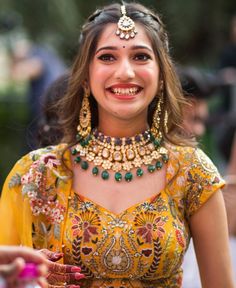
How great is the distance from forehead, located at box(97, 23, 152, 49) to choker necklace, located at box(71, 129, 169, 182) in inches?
14.8

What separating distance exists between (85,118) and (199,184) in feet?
1.87

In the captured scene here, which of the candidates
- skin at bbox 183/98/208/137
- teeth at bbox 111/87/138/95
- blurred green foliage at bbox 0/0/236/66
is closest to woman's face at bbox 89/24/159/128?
teeth at bbox 111/87/138/95

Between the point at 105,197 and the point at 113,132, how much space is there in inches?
11.6

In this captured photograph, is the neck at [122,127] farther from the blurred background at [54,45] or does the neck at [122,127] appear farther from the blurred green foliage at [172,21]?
the blurred green foliage at [172,21]

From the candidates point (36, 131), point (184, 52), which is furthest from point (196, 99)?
point (184, 52)

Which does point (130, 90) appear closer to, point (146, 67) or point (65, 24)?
point (146, 67)

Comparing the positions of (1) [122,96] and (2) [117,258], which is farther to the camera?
(1) [122,96]

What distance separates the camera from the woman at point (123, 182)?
352 centimetres

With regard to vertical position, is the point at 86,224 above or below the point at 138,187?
below

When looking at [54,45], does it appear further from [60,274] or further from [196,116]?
[60,274]

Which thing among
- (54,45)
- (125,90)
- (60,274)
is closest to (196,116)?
(125,90)

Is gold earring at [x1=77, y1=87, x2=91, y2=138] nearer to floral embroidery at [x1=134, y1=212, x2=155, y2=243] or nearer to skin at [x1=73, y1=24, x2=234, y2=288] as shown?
skin at [x1=73, y1=24, x2=234, y2=288]

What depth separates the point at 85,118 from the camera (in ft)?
12.6

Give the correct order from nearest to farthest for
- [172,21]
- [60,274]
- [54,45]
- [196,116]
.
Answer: [60,274] → [196,116] → [172,21] → [54,45]
